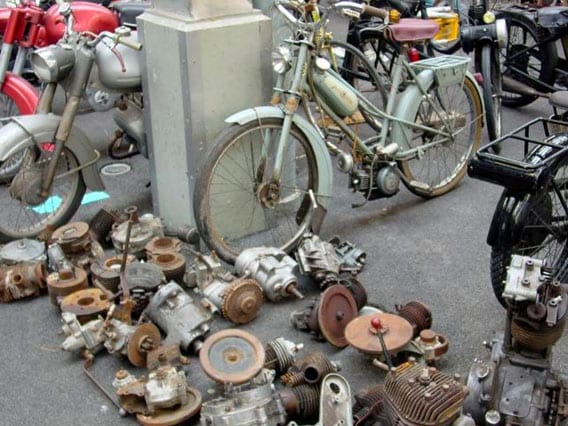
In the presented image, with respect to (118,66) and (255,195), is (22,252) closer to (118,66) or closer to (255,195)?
(118,66)

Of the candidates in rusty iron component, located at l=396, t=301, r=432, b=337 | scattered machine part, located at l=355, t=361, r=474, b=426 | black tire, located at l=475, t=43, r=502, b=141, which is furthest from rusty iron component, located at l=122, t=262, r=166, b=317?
black tire, located at l=475, t=43, r=502, b=141

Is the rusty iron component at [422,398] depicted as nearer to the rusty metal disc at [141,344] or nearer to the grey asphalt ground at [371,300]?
the grey asphalt ground at [371,300]

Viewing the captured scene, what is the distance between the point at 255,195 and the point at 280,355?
3.22 ft

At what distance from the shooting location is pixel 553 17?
17.3ft

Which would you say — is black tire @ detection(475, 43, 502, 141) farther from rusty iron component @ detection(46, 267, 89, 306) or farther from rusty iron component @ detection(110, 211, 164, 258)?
rusty iron component @ detection(46, 267, 89, 306)

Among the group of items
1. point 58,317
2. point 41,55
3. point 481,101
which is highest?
point 41,55

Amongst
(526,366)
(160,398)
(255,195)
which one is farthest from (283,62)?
(526,366)

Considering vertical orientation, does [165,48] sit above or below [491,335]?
above

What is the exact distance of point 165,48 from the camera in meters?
3.38

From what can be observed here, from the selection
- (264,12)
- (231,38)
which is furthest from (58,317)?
(264,12)

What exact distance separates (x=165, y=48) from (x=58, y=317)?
1.31 m

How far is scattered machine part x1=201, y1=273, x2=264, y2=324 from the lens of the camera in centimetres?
307

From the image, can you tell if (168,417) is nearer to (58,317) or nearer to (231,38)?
(58,317)

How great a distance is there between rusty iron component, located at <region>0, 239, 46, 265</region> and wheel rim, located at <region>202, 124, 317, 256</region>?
2.75ft
